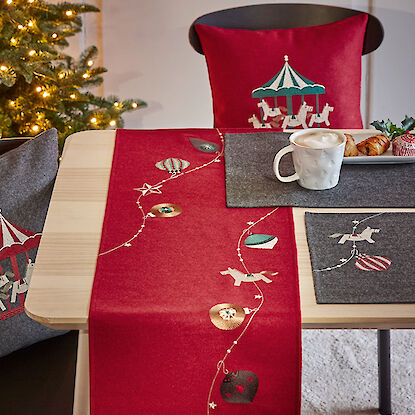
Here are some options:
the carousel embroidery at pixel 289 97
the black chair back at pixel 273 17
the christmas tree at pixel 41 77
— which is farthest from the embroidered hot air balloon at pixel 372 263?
the christmas tree at pixel 41 77

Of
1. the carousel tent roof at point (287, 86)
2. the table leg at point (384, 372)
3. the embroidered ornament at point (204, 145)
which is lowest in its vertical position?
the table leg at point (384, 372)

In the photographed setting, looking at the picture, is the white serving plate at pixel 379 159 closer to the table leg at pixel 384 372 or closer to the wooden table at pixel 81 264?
the wooden table at pixel 81 264

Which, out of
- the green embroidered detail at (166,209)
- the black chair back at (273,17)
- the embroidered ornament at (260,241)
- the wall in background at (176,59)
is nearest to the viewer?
the embroidered ornament at (260,241)

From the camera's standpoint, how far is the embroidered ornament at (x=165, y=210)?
1107 mm

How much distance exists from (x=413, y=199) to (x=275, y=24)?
101cm

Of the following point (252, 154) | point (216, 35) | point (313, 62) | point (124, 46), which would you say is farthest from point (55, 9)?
point (252, 154)

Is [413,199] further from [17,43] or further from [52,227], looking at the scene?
[17,43]

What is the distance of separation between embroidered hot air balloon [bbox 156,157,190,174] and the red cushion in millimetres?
667

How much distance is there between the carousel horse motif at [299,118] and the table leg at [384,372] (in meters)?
0.61

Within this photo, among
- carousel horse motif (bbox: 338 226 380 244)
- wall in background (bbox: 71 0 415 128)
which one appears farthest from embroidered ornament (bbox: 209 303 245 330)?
wall in background (bbox: 71 0 415 128)

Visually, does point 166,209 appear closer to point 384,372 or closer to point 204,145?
point 204,145

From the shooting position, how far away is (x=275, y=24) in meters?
1.99

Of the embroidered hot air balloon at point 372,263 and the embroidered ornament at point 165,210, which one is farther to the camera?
the embroidered ornament at point 165,210

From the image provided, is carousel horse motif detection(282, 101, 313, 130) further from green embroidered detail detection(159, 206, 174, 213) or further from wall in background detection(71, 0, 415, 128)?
wall in background detection(71, 0, 415, 128)
